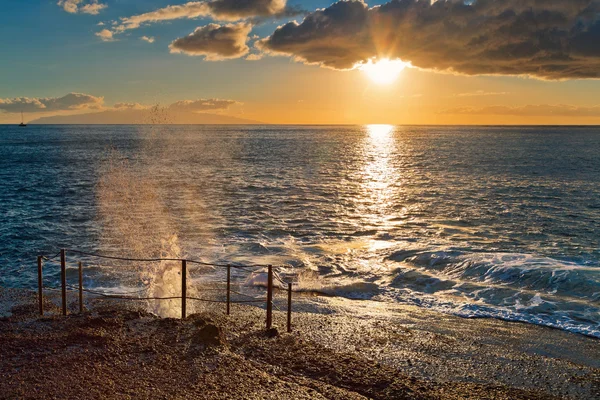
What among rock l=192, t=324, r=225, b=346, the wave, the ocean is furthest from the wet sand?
the ocean

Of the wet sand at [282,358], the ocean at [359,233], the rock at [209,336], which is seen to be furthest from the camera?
the ocean at [359,233]

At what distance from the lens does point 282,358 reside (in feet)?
29.6

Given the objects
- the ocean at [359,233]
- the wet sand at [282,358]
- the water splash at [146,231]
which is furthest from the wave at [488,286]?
the water splash at [146,231]

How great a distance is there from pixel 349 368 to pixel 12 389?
18.2ft

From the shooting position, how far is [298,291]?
15.1 meters

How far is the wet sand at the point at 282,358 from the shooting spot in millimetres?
7797

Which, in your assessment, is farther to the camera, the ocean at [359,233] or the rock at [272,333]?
the ocean at [359,233]

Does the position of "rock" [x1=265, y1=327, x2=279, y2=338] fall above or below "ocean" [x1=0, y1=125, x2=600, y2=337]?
above

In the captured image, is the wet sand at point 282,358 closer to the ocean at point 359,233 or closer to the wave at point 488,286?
the wave at point 488,286

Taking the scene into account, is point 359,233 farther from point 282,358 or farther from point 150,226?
point 282,358

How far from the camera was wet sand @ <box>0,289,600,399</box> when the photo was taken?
7.80m

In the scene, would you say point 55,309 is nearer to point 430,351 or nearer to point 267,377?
point 267,377

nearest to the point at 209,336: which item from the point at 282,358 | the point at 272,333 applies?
the point at 272,333

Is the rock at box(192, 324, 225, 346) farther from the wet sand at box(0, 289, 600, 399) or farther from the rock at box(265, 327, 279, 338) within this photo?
the rock at box(265, 327, 279, 338)
